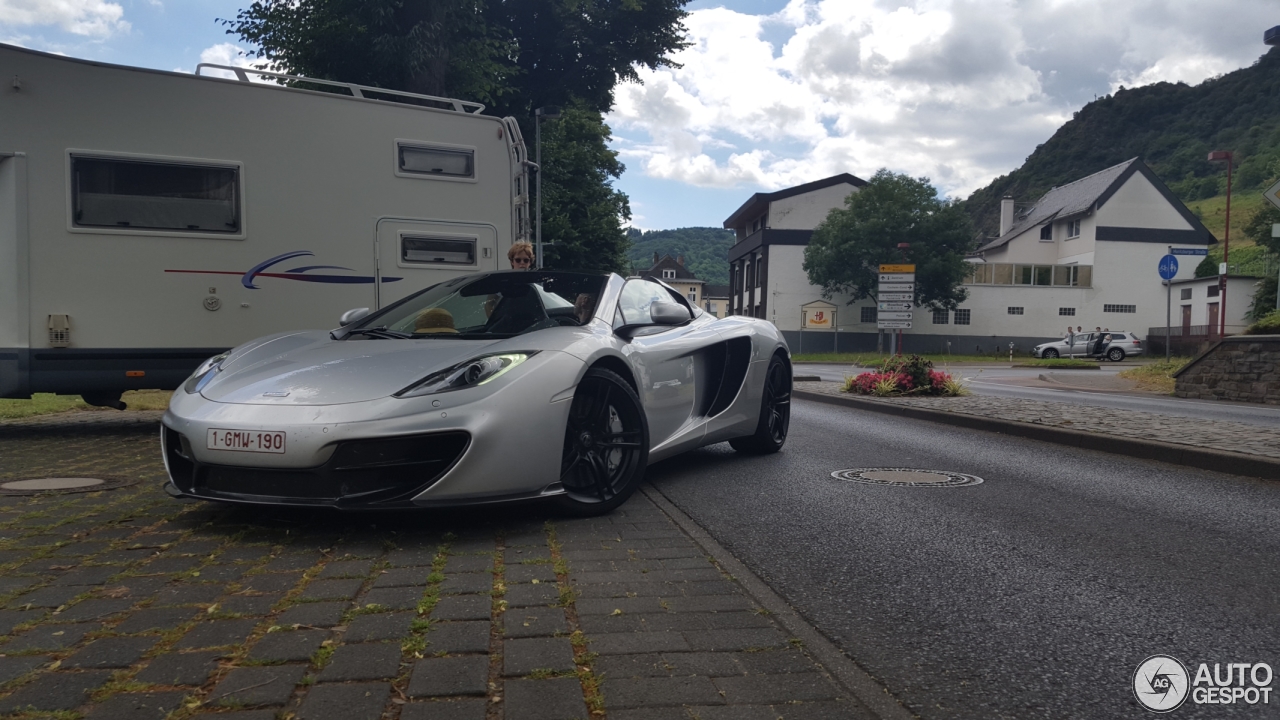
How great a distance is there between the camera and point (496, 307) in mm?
5266

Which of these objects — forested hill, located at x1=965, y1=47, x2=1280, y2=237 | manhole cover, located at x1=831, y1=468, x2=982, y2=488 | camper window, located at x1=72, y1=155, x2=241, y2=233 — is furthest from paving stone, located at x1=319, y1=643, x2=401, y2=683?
forested hill, located at x1=965, y1=47, x2=1280, y2=237

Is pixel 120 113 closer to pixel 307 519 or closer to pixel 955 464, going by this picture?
pixel 307 519

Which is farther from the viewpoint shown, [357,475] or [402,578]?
[357,475]

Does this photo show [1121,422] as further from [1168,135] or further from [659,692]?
[1168,135]

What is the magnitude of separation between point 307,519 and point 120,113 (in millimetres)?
5338

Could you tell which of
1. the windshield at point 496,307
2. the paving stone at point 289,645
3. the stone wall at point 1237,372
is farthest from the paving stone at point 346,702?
the stone wall at point 1237,372

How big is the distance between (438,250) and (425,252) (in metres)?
0.13

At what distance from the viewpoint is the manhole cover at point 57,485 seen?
5172mm

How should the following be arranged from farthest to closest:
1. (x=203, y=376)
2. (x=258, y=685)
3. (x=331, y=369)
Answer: (x=203, y=376) → (x=331, y=369) → (x=258, y=685)

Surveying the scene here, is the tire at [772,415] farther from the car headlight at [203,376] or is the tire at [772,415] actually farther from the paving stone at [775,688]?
the paving stone at [775,688]

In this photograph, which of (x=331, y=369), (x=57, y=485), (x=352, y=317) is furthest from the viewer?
(x=352, y=317)

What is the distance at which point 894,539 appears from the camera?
4422 mm

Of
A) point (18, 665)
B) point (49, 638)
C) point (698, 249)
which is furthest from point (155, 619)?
point (698, 249)

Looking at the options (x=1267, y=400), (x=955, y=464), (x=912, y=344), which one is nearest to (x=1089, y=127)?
(x=912, y=344)
